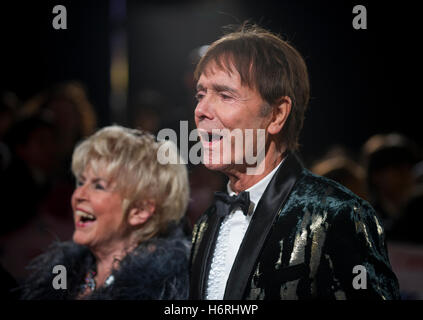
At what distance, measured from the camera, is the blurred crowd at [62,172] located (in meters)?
2.20

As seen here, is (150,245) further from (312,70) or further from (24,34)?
(24,34)

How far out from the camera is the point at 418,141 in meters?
2.94

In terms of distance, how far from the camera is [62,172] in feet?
7.98

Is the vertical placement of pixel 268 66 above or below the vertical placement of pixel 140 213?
above

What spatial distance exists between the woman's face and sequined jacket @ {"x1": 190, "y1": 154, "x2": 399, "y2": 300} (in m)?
0.56

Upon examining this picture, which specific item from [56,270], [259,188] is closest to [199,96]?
[259,188]

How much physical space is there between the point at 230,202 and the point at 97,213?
1.81 ft

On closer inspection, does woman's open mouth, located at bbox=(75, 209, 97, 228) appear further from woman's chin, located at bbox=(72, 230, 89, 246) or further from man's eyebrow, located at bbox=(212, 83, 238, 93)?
man's eyebrow, located at bbox=(212, 83, 238, 93)

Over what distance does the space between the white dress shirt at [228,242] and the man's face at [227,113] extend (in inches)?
3.8

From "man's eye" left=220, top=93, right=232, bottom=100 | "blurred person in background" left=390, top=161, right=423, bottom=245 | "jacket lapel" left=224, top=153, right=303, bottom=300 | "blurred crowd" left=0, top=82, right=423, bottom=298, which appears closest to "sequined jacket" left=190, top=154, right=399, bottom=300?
"jacket lapel" left=224, top=153, right=303, bottom=300

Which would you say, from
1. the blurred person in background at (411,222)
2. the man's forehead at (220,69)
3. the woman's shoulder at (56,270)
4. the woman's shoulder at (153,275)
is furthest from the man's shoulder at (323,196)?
the blurred person in background at (411,222)

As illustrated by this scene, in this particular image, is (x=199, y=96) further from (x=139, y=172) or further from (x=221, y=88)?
(x=139, y=172)

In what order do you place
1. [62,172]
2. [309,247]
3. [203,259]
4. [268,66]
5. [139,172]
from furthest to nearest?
[62,172] → [139,172] → [203,259] → [268,66] → [309,247]

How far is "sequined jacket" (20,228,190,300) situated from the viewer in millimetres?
1697
